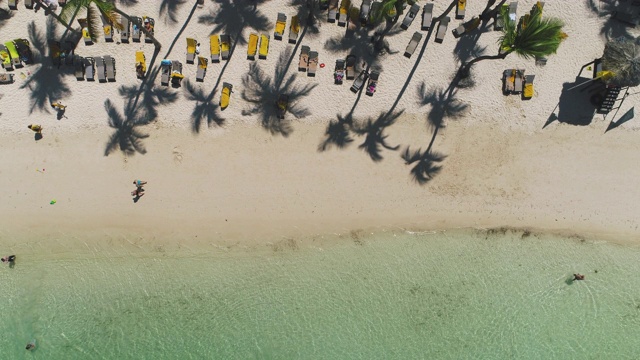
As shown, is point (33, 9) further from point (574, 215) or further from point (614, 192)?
point (614, 192)

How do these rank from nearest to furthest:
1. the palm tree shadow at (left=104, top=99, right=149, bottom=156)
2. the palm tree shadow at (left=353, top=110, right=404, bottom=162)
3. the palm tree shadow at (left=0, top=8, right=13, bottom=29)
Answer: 1. the palm tree shadow at (left=104, top=99, right=149, bottom=156)
2. the palm tree shadow at (left=353, top=110, right=404, bottom=162)
3. the palm tree shadow at (left=0, top=8, right=13, bottom=29)

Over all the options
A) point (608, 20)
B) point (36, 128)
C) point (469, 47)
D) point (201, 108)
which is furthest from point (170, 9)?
point (608, 20)

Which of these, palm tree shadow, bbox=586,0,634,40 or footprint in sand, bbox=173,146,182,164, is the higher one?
palm tree shadow, bbox=586,0,634,40

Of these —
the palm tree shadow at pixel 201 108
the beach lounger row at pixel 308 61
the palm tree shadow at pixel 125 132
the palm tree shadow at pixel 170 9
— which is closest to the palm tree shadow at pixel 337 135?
the beach lounger row at pixel 308 61

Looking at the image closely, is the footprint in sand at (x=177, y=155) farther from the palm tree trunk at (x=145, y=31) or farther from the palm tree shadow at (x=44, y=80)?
the palm tree shadow at (x=44, y=80)

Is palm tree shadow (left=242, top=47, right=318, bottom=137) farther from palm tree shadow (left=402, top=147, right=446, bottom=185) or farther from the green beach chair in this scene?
the green beach chair

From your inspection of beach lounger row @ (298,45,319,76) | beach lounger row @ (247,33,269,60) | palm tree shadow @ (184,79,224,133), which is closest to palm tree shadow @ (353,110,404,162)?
beach lounger row @ (298,45,319,76)
